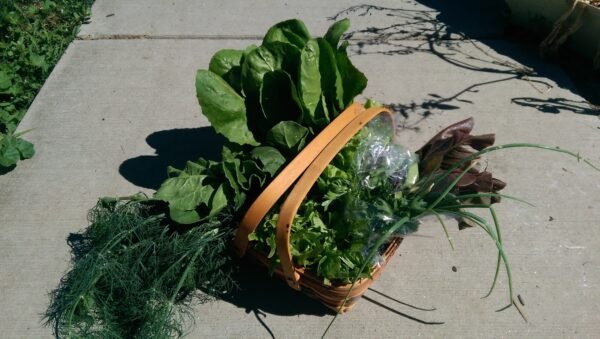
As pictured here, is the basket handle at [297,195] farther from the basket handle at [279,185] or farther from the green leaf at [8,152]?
the green leaf at [8,152]

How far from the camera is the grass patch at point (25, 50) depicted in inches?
108

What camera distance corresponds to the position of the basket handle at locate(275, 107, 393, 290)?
177cm

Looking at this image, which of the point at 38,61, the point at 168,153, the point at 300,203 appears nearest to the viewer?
the point at 300,203

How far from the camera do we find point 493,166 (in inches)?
105

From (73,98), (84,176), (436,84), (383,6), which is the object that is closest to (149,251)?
(84,176)

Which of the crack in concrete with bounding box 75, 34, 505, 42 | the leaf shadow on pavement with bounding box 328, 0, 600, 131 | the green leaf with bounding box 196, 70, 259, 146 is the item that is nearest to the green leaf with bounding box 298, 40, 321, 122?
the green leaf with bounding box 196, 70, 259, 146

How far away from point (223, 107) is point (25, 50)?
178cm

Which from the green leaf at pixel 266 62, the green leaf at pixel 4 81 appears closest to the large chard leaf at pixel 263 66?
the green leaf at pixel 266 62

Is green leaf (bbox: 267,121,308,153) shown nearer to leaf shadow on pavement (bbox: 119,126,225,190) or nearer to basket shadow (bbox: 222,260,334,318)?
basket shadow (bbox: 222,260,334,318)

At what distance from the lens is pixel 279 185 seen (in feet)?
6.04

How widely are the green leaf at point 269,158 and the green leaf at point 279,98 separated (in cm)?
19

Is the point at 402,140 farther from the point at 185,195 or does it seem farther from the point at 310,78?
the point at 185,195

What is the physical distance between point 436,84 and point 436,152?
1.14m

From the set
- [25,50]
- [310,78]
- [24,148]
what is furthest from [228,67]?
[25,50]
